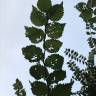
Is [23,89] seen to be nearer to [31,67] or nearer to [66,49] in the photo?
[31,67]

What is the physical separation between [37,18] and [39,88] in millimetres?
522

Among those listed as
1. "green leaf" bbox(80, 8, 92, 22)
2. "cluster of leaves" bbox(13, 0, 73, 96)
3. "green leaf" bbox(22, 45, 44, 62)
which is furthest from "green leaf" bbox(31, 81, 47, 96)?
"green leaf" bbox(80, 8, 92, 22)

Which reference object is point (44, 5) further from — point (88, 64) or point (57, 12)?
point (88, 64)

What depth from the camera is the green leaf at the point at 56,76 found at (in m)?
1.96

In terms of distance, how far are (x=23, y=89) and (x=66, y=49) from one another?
131 centimetres

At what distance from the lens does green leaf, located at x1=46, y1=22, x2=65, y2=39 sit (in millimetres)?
2041

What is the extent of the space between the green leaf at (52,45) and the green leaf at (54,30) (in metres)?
0.04

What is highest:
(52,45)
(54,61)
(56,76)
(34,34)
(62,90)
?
(34,34)

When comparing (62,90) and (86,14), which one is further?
(86,14)

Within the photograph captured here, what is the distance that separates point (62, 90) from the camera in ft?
6.25

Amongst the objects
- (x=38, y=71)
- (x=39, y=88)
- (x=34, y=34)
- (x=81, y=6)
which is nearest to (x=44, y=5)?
(x=34, y=34)

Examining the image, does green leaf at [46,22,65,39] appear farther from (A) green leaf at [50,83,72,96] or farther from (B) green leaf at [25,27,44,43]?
(A) green leaf at [50,83,72,96]

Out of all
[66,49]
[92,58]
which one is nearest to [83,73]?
[92,58]

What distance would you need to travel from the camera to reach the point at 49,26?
2.10 m
